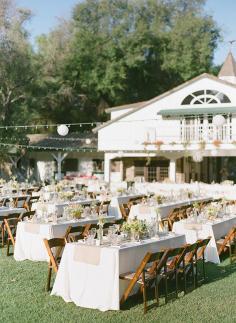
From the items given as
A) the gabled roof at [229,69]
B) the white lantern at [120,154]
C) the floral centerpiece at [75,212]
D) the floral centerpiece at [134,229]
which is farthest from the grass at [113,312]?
the gabled roof at [229,69]

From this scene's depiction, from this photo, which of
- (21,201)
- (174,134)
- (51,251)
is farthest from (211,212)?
(174,134)

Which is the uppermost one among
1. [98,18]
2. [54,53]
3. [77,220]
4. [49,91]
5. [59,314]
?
[98,18]

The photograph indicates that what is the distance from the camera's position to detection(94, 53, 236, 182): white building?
1080 inches

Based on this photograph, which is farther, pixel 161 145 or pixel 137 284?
pixel 161 145

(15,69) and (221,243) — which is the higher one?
(15,69)

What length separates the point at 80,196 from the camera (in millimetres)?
17328

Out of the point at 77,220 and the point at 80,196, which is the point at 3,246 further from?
the point at 80,196

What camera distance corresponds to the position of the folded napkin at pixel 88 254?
25.1 feet

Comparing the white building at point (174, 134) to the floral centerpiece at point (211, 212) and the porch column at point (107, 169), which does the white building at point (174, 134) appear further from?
the floral centerpiece at point (211, 212)

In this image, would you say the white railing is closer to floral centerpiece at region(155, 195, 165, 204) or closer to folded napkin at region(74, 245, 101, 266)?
floral centerpiece at region(155, 195, 165, 204)

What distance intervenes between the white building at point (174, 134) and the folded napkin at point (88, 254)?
1992 cm

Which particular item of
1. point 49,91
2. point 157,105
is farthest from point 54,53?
point 157,105

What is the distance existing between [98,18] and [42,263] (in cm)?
3984

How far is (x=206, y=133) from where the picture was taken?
2759 centimetres
